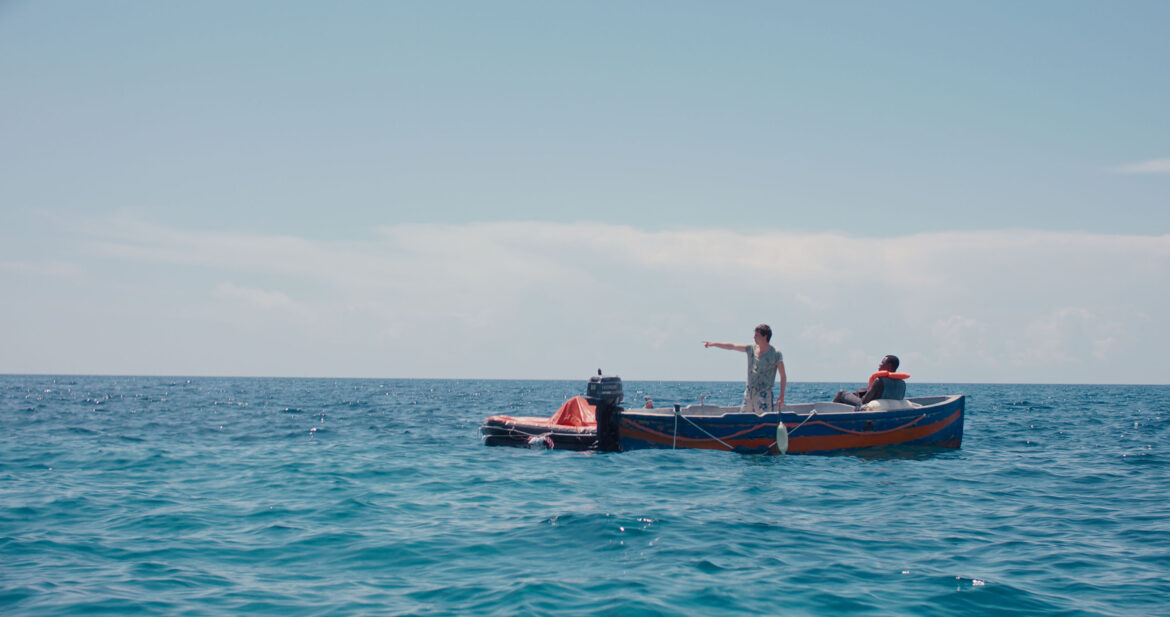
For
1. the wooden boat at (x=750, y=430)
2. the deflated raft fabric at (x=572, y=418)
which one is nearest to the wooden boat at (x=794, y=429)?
the wooden boat at (x=750, y=430)

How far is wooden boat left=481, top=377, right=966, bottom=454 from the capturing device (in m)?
17.3

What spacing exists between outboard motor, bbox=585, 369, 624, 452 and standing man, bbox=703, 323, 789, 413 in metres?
2.54

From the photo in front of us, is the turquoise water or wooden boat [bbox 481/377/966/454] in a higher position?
wooden boat [bbox 481/377/966/454]

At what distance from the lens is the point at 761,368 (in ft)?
56.4

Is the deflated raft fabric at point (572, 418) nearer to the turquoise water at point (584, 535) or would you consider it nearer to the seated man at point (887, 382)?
the turquoise water at point (584, 535)

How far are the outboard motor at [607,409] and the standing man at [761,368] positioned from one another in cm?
254

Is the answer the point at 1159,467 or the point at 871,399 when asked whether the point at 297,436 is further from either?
the point at 1159,467

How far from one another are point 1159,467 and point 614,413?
11.3m

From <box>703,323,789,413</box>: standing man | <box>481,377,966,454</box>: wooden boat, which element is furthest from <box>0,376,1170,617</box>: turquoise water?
<box>703,323,789,413</box>: standing man

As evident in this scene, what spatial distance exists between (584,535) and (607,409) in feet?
27.8

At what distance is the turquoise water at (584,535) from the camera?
6.99 meters

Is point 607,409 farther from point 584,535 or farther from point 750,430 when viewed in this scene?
point 584,535

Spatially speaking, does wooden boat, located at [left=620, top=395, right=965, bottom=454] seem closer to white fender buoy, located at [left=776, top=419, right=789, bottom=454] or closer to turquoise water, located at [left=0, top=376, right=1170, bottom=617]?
white fender buoy, located at [left=776, top=419, right=789, bottom=454]

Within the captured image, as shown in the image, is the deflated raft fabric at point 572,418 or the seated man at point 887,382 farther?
the deflated raft fabric at point 572,418
